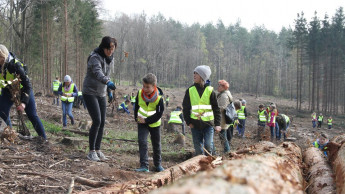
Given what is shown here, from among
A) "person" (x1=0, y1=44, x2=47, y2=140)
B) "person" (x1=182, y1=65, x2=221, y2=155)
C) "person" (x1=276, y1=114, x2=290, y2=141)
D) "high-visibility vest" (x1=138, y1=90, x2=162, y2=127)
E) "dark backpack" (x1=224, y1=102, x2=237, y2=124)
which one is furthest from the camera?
"person" (x1=276, y1=114, x2=290, y2=141)

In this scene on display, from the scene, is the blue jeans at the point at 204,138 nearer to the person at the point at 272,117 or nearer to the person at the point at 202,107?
the person at the point at 202,107

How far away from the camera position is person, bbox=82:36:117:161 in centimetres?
483

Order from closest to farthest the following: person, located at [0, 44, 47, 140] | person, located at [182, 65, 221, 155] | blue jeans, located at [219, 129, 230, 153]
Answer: person, located at [0, 44, 47, 140] < person, located at [182, 65, 221, 155] < blue jeans, located at [219, 129, 230, 153]

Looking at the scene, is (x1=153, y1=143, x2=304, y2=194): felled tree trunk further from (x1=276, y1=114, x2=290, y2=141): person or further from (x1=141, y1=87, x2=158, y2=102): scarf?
(x1=276, y1=114, x2=290, y2=141): person

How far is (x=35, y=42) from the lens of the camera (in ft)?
83.8

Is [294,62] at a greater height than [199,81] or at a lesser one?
greater

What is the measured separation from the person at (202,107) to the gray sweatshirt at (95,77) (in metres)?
1.62

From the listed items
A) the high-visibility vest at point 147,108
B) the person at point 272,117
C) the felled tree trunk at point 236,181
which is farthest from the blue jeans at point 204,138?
the person at point 272,117

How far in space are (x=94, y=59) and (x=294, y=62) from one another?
6918 centimetres

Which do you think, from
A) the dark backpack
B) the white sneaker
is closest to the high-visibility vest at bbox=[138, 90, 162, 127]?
the white sneaker

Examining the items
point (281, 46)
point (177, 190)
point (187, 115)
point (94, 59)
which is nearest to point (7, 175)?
point (94, 59)

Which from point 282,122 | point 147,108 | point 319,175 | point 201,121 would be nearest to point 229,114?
point 201,121

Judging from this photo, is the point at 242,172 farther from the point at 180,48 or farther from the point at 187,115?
the point at 180,48

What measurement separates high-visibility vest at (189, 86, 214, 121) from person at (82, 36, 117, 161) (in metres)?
1.52
